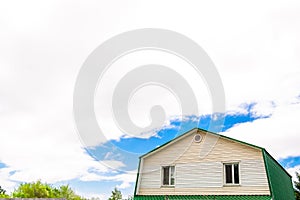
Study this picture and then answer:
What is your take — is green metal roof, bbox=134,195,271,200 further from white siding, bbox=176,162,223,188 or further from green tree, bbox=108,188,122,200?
green tree, bbox=108,188,122,200

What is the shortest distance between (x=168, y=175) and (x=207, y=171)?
261cm

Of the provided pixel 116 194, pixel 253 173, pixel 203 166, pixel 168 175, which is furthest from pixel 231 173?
pixel 116 194

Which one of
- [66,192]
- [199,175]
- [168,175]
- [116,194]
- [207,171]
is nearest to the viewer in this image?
[207,171]

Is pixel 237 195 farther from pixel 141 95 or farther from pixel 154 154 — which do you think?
pixel 141 95

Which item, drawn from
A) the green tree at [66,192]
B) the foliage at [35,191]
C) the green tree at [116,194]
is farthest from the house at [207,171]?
the green tree at [66,192]

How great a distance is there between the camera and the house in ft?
53.6

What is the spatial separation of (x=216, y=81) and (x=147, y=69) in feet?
13.5

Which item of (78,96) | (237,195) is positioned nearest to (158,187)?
(237,195)

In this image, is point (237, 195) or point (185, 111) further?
point (185, 111)

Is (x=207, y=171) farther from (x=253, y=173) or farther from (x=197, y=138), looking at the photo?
(x=253, y=173)

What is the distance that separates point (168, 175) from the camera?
19188 mm

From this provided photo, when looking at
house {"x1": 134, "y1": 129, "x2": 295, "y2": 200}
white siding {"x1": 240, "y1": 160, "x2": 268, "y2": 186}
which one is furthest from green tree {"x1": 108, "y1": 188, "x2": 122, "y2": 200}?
white siding {"x1": 240, "y1": 160, "x2": 268, "y2": 186}

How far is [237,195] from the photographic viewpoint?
1634 cm

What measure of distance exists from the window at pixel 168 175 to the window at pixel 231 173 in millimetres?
3265
